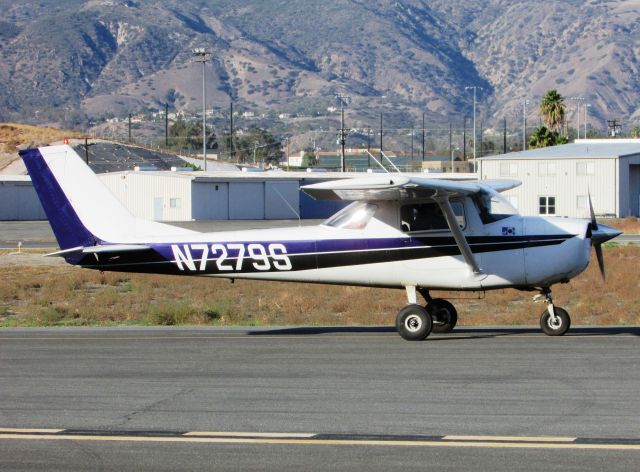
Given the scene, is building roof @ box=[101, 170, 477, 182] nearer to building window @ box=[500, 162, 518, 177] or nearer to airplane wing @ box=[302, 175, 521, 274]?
building window @ box=[500, 162, 518, 177]

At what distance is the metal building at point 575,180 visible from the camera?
2479 inches

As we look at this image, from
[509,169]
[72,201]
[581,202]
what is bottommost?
[72,201]

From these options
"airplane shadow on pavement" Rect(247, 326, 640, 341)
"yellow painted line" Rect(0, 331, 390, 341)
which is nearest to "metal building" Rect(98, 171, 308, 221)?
"airplane shadow on pavement" Rect(247, 326, 640, 341)

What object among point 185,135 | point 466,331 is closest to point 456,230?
point 466,331

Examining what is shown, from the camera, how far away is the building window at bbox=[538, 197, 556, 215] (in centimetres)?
6412

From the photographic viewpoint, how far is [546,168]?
64375 millimetres

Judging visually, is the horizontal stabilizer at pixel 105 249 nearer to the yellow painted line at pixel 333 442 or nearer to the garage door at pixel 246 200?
the yellow painted line at pixel 333 442

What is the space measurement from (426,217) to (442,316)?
5.71ft

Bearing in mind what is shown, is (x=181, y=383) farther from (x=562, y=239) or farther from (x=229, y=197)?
(x=229, y=197)

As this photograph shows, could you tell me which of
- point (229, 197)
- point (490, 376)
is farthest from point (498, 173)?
point (490, 376)

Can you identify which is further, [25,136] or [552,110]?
[25,136]

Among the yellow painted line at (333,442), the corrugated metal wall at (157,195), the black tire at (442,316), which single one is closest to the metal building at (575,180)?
the corrugated metal wall at (157,195)

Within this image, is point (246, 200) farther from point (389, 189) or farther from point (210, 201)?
point (389, 189)

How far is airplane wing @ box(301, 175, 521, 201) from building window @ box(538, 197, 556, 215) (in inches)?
1940
